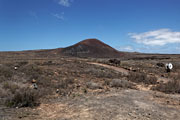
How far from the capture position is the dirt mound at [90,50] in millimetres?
38625

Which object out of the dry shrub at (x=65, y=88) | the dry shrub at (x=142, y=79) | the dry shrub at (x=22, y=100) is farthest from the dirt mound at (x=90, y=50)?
the dry shrub at (x=22, y=100)

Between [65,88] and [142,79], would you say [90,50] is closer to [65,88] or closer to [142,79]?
[142,79]

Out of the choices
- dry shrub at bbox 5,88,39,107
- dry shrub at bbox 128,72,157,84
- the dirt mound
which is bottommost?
dry shrub at bbox 128,72,157,84

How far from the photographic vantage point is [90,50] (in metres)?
40.2

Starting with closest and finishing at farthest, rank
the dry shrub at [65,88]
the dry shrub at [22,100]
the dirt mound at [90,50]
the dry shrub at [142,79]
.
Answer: the dry shrub at [22,100] → the dry shrub at [65,88] → the dry shrub at [142,79] → the dirt mound at [90,50]

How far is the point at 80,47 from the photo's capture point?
1617 inches

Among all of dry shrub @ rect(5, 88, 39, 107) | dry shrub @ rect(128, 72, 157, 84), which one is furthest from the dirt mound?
dry shrub @ rect(5, 88, 39, 107)

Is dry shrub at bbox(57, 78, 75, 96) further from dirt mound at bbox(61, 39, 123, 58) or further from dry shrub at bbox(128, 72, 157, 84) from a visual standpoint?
dirt mound at bbox(61, 39, 123, 58)

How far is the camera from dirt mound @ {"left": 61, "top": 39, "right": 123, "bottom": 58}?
38.6 meters

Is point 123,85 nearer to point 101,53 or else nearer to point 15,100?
point 15,100

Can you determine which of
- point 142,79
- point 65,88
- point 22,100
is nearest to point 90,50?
point 142,79

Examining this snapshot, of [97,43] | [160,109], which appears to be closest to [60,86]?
[160,109]

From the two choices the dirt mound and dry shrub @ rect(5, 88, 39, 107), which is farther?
the dirt mound

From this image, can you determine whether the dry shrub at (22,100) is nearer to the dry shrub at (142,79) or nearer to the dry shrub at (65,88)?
the dry shrub at (65,88)
